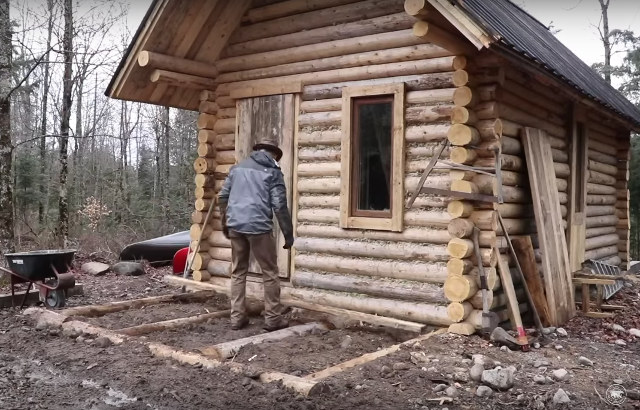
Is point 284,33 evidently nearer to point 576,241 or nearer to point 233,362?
point 233,362

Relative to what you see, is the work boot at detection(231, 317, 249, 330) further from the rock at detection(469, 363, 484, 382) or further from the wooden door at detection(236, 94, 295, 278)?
the rock at detection(469, 363, 484, 382)

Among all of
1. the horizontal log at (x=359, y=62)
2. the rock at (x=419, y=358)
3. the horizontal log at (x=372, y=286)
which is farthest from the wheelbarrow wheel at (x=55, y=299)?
the rock at (x=419, y=358)

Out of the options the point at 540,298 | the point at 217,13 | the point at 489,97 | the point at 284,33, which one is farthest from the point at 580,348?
the point at 217,13

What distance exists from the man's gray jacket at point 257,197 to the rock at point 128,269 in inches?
249

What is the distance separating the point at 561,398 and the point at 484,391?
62 cm

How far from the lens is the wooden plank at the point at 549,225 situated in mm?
7727

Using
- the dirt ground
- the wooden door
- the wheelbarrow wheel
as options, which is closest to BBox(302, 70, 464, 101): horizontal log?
the wooden door

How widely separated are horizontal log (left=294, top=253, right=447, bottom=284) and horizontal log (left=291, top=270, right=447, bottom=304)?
0.07 metres

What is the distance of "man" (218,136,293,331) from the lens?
23.6 feet

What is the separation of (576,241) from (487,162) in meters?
3.90

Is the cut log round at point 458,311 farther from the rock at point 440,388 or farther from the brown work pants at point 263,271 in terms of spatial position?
the brown work pants at point 263,271

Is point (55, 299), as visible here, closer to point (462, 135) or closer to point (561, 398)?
point (462, 135)

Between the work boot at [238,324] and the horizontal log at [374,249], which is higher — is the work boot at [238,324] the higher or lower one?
the lower one

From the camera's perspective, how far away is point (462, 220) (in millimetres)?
6832
